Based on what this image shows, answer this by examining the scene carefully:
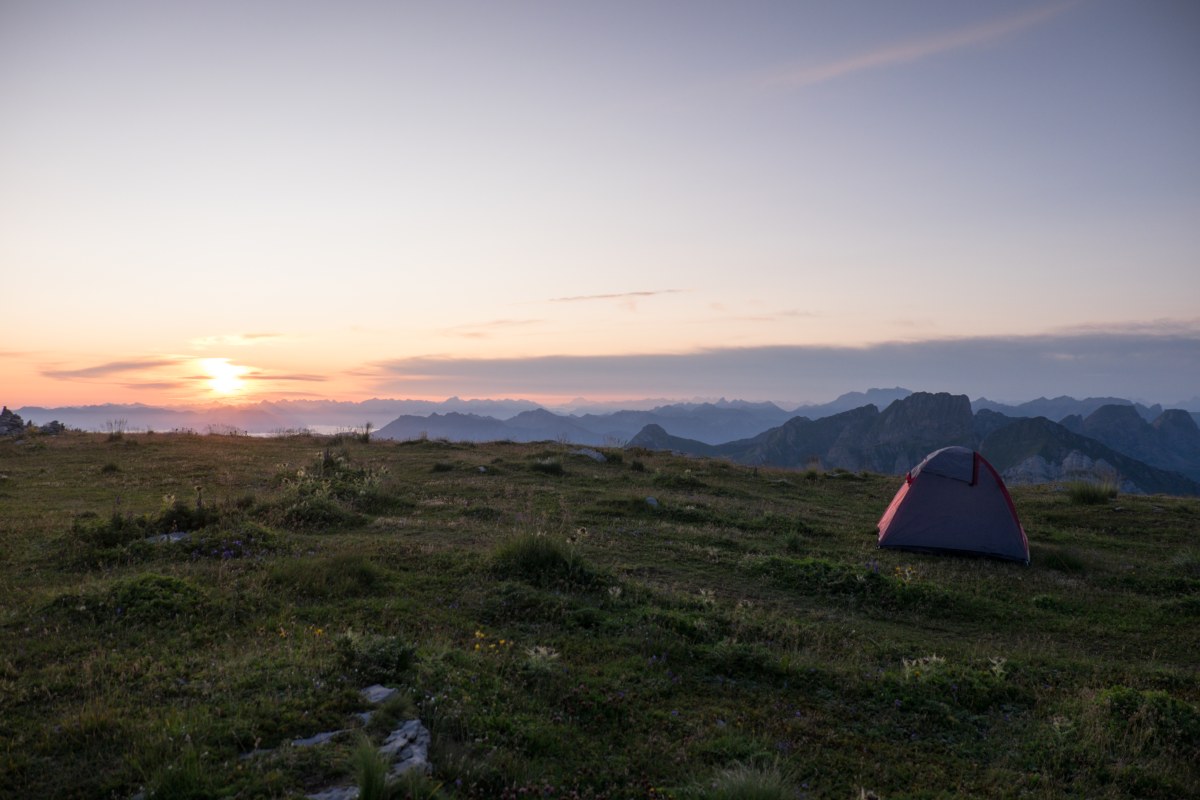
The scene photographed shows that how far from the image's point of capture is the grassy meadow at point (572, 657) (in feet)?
18.3

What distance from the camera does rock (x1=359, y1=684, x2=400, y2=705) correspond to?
622 centimetres

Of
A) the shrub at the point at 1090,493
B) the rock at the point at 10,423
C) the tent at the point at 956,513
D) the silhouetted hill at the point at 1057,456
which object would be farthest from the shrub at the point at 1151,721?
the silhouetted hill at the point at 1057,456

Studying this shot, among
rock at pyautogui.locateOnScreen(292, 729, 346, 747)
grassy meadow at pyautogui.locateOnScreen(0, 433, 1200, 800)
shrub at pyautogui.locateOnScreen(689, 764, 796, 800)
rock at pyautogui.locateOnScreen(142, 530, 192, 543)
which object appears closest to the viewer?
shrub at pyautogui.locateOnScreen(689, 764, 796, 800)

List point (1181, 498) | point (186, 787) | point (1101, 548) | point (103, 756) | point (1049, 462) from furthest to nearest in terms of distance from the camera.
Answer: point (1049, 462)
point (1181, 498)
point (1101, 548)
point (103, 756)
point (186, 787)

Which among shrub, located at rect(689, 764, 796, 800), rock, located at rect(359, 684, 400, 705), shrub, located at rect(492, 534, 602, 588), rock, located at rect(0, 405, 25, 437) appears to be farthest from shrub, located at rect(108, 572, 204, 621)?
rock, located at rect(0, 405, 25, 437)

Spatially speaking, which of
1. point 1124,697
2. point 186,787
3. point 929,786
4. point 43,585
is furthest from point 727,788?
point 43,585

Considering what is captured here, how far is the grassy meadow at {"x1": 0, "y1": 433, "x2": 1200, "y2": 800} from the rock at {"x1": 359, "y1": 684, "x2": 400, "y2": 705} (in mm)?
192

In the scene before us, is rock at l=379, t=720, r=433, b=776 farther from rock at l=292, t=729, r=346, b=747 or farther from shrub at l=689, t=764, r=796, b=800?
shrub at l=689, t=764, r=796, b=800

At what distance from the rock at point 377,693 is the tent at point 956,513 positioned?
14.4 meters

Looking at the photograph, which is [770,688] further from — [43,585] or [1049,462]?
[1049,462]

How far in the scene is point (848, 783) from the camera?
19.9 ft

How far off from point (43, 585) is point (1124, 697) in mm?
15173

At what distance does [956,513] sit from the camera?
1673 cm

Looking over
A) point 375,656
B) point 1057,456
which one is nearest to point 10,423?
point 375,656
